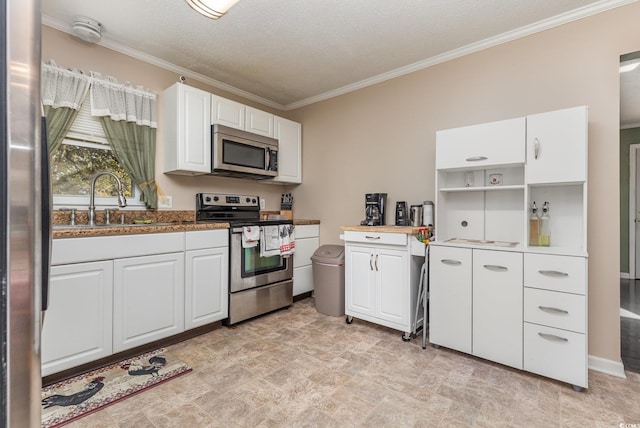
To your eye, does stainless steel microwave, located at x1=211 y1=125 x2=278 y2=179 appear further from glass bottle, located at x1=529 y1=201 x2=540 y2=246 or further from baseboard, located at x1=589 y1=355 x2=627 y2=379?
baseboard, located at x1=589 y1=355 x2=627 y2=379

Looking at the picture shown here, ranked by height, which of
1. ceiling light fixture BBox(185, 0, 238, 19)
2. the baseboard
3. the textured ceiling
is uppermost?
the textured ceiling

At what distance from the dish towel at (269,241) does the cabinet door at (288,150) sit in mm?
935

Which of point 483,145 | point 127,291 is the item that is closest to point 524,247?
point 483,145

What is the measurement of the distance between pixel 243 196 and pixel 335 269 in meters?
1.36

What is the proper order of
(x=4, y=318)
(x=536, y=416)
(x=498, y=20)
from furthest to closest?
(x=498, y=20), (x=536, y=416), (x=4, y=318)

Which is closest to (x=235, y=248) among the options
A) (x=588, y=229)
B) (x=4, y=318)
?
(x=4, y=318)

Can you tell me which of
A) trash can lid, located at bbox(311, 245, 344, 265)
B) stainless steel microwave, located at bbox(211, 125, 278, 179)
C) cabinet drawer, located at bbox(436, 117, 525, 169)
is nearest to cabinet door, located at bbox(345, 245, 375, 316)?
trash can lid, located at bbox(311, 245, 344, 265)

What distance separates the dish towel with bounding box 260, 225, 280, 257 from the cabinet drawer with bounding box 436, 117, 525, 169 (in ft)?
5.59

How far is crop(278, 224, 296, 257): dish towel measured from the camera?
129 inches

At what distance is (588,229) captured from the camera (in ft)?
7.24

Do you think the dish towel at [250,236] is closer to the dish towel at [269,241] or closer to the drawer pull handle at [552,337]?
the dish towel at [269,241]

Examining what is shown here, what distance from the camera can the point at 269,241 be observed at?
10.3 ft

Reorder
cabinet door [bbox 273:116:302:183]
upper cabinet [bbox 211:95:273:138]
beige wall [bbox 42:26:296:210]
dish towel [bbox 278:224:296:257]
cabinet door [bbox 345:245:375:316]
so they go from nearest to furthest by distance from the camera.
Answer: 1. beige wall [bbox 42:26:296:210]
2. cabinet door [bbox 345:245:375:316]
3. upper cabinet [bbox 211:95:273:138]
4. dish towel [bbox 278:224:296:257]
5. cabinet door [bbox 273:116:302:183]

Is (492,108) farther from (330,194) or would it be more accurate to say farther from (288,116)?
(288,116)
